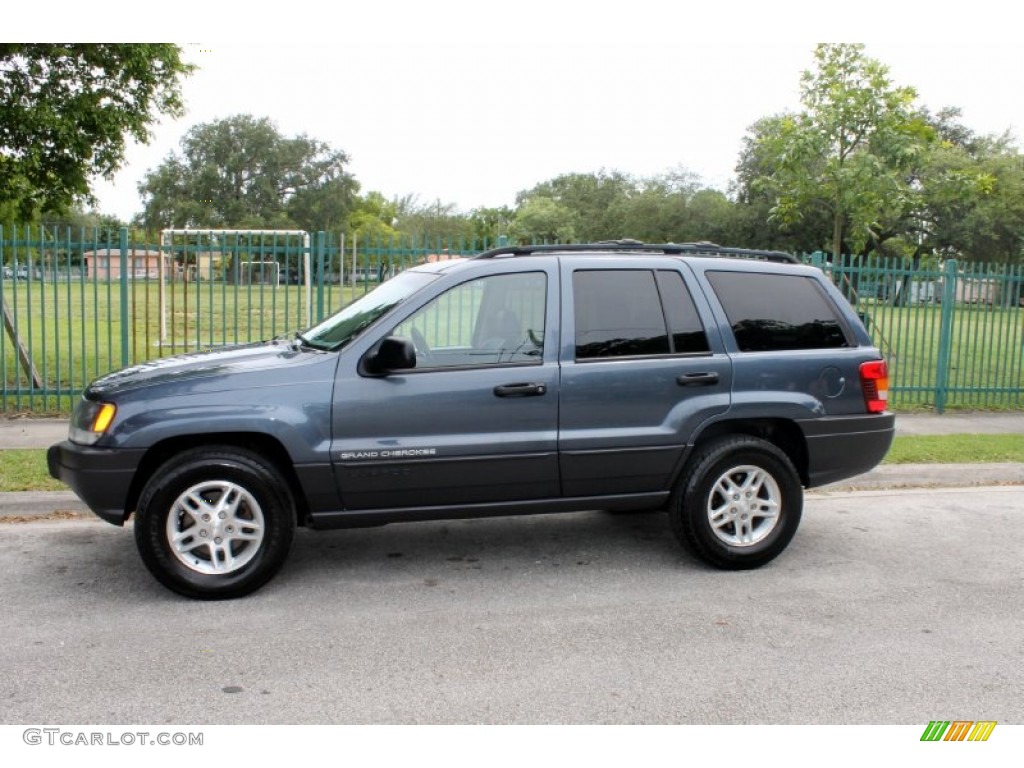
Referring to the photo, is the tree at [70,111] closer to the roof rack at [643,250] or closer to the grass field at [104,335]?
the grass field at [104,335]

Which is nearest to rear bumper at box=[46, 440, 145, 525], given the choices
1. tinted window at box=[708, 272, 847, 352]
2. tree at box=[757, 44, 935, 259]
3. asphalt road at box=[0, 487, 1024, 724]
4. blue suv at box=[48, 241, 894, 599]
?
blue suv at box=[48, 241, 894, 599]

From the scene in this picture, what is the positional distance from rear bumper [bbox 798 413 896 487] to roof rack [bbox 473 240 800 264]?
110 cm

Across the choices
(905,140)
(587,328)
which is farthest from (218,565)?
(905,140)

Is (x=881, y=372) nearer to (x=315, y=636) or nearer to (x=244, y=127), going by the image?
(x=315, y=636)

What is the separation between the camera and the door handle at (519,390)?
→ 519cm

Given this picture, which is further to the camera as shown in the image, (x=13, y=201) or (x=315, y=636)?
(x=13, y=201)

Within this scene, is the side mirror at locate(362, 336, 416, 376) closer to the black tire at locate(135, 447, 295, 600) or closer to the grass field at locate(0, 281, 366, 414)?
the black tire at locate(135, 447, 295, 600)

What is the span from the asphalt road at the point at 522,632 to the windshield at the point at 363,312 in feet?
4.47

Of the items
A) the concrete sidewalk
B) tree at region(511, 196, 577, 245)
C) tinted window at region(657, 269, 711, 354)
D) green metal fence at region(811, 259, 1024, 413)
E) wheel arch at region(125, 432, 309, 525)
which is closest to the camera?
wheel arch at region(125, 432, 309, 525)

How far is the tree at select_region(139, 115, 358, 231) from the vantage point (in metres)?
70.9

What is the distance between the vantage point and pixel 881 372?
587 cm

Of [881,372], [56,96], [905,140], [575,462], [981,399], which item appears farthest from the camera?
[905,140]

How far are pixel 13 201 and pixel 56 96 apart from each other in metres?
1.40

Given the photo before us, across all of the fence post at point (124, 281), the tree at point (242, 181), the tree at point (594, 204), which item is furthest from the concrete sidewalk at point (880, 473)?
the tree at point (242, 181)
